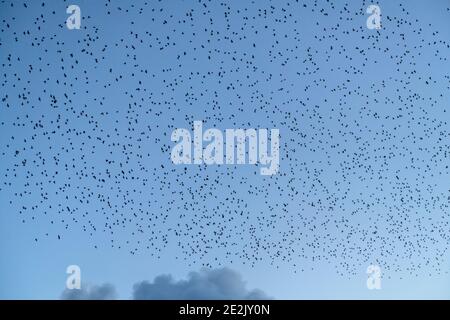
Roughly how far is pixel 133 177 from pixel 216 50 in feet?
2.55

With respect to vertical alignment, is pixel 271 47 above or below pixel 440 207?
above

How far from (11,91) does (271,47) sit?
1332mm

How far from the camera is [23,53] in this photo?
10.4 feet

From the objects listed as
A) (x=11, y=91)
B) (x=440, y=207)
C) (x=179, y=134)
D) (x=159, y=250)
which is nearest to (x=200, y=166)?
(x=179, y=134)

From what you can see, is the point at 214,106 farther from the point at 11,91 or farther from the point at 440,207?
the point at 440,207

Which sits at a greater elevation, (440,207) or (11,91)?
(11,91)

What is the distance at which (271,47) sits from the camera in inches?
127

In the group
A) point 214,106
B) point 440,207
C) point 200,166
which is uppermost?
point 214,106

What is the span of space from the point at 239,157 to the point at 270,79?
17.0 inches
